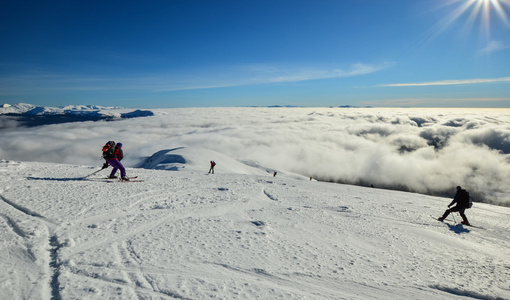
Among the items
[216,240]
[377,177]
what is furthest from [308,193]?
[377,177]

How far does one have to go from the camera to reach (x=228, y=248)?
17.7 ft

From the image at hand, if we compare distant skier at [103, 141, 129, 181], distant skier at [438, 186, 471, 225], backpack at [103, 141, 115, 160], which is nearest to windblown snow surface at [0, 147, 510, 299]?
distant skier at [438, 186, 471, 225]

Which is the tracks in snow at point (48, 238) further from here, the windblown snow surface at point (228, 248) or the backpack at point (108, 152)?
the backpack at point (108, 152)

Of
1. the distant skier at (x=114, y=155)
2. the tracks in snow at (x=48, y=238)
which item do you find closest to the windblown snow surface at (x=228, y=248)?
the tracks in snow at (x=48, y=238)

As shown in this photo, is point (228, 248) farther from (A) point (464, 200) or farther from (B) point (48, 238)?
(A) point (464, 200)

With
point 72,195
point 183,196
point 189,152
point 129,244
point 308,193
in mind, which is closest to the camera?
point 129,244

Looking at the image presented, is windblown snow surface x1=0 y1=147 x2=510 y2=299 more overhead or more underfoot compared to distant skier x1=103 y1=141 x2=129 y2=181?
more underfoot

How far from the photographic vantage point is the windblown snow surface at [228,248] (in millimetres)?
4035

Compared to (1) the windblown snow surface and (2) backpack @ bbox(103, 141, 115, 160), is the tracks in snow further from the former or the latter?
(2) backpack @ bbox(103, 141, 115, 160)

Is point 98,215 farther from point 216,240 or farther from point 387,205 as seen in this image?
point 387,205

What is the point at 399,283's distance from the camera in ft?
14.9

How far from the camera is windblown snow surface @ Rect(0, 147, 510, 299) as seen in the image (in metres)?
4.04

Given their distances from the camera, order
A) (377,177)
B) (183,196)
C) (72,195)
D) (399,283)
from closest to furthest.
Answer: (399,283)
(72,195)
(183,196)
(377,177)

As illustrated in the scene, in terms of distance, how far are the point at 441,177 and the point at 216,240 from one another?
204 metres
